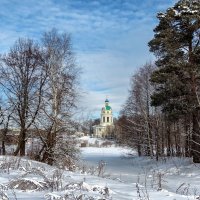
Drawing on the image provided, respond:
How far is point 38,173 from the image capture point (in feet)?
24.3

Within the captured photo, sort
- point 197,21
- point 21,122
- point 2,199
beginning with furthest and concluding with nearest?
point 21,122, point 197,21, point 2,199

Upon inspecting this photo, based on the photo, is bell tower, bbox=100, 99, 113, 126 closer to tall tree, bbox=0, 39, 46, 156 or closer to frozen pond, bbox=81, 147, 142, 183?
frozen pond, bbox=81, 147, 142, 183

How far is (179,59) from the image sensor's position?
25.3 m

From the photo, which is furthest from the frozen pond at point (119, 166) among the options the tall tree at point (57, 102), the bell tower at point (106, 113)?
the bell tower at point (106, 113)

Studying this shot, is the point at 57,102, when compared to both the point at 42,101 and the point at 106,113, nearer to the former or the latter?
the point at 42,101

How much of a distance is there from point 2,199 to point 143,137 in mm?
36527

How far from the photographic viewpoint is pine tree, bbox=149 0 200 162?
81.6 feet

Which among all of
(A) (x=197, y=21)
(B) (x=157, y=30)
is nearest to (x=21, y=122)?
(B) (x=157, y=30)

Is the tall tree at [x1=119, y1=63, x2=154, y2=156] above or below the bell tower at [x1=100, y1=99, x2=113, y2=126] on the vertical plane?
below

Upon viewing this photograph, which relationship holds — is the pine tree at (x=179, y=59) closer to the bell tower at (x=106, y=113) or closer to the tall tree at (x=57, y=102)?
the tall tree at (x=57, y=102)

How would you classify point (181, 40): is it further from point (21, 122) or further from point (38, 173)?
point (38, 173)

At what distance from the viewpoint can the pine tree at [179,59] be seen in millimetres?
24859

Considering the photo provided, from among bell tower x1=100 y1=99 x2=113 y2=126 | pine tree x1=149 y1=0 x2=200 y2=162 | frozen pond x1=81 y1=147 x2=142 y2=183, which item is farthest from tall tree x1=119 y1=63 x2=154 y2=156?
bell tower x1=100 y1=99 x2=113 y2=126

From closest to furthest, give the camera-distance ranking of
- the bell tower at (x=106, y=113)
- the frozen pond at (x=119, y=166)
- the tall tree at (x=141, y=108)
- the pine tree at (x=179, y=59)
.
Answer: the frozen pond at (x=119, y=166) → the pine tree at (x=179, y=59) → the tall tree at (x=141, y=108) → the bell tower at (x=106, y=113)
